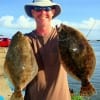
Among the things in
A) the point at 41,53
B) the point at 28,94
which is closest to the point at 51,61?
the point at 41,53

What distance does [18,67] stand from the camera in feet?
16.9

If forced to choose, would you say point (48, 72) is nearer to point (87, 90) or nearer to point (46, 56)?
point (46, 56)

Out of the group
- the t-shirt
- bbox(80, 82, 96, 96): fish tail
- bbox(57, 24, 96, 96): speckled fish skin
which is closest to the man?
the t-shirt

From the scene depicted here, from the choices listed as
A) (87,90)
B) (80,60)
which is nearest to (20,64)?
(80,60)

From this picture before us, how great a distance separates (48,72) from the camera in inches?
213

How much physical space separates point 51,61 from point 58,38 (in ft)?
0.97

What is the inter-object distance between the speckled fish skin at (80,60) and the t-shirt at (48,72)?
217 mm

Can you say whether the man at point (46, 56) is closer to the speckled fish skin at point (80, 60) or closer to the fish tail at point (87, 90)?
the speckled fish skin at point (80, 60)

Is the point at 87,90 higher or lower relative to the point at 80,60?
lower

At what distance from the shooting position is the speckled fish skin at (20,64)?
201 inches

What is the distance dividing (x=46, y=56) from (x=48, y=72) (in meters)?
0.19

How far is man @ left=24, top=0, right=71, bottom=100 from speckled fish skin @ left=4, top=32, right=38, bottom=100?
8.8 inches

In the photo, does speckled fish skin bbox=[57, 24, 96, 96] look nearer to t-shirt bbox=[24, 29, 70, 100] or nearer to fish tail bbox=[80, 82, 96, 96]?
fish tail bbox=[80, 82, 96, 96]

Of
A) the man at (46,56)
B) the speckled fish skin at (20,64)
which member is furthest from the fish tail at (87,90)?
the speckled fish skin at (20,64)
